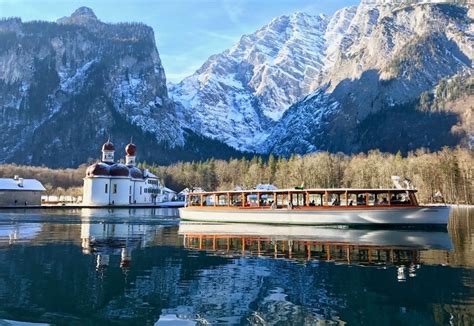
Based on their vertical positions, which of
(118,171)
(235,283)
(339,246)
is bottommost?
(235,283)

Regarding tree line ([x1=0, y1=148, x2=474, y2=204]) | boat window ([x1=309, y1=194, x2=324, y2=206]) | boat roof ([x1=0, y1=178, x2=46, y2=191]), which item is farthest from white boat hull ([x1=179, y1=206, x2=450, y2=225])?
boat roof ([x1=0, y1=178, x2=46, y2=191])

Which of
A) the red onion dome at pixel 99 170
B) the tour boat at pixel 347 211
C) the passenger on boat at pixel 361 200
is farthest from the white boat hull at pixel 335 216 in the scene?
the red onion dome at pixel 99 170

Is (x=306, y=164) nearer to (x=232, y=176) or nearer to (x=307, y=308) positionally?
(x=232, y=176)

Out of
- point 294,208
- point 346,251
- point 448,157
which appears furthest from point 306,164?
point 346,251

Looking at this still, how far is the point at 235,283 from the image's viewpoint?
22594 mm

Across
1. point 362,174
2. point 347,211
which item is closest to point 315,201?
point 347,211

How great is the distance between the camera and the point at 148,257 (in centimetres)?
3078

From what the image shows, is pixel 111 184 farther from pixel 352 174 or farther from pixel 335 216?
pixel 335 216

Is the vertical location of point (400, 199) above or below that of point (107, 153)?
below

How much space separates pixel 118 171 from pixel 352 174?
69344 mm

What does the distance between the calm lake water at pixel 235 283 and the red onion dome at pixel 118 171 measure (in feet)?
339

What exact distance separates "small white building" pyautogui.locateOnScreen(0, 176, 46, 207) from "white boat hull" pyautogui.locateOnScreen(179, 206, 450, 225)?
260 feet

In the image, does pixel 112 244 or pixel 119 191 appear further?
pixel 119 191

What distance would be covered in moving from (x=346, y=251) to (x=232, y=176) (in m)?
159
